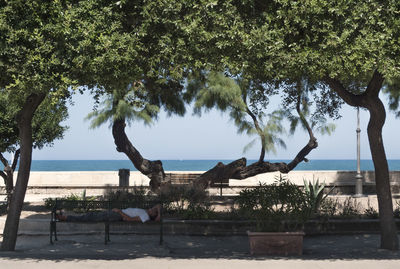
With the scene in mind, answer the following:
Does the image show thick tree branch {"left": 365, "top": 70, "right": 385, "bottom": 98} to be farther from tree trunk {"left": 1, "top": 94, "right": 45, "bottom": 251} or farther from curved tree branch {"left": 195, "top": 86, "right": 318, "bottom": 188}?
curved tree branch {"left": 195, "top": 86, "right": 318, "bottom": 188}

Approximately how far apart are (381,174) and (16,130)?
38.9 feet

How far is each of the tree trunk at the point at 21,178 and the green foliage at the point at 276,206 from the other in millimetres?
4237

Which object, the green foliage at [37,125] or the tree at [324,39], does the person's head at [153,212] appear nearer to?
the tree at [324,39]

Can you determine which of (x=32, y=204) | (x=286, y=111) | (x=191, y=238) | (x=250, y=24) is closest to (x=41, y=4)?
(x=250, y=24)

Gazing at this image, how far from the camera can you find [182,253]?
10.1m

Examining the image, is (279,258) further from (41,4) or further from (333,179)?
(333,179)

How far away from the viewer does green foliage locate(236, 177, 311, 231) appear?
1038 centimetres

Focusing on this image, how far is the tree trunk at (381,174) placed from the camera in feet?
33.1

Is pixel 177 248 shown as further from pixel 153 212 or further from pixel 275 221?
pixel 275 221

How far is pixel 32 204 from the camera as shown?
17719 millimetres

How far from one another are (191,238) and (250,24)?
5263 mm

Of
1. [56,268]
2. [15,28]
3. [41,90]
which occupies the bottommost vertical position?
[56,268]

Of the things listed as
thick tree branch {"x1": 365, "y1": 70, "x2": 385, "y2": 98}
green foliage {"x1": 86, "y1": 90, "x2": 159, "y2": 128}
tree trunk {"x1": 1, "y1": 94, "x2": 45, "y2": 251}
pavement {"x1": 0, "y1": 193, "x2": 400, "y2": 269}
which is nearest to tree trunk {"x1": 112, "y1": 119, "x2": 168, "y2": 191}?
green foliage {"x1": 86, "y1": 90, "x2": 159, "y2": 128}

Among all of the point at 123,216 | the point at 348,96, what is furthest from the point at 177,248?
the point at 348,96
